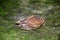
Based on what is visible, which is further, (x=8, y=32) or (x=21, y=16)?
(x=21, y=16)

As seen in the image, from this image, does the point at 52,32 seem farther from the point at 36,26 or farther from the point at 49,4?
the point at 49,4

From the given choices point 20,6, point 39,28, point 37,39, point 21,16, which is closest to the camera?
point 37,39

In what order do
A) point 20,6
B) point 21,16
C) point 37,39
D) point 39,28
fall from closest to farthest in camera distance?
point 37,39
point 39,28
point 21,16
point 20,6

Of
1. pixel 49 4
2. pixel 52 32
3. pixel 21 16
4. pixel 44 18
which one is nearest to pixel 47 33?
pixel 52 32

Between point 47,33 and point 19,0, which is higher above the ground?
point 19,0

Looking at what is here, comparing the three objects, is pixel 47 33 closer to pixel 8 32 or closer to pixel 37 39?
pixel 37 39

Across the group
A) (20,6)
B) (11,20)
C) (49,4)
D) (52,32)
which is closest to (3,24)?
(11,20)
